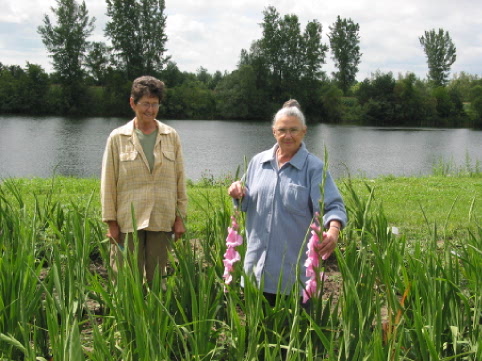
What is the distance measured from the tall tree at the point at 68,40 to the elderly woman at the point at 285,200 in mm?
55453

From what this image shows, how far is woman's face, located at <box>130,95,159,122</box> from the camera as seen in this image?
8.98 feet

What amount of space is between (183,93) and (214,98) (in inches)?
158

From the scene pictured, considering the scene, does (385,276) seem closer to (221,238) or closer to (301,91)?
(221,238)

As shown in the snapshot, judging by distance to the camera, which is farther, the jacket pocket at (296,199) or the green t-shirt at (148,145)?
the green t-shirt at (148,145)

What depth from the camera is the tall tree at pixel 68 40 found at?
5512 centimetres

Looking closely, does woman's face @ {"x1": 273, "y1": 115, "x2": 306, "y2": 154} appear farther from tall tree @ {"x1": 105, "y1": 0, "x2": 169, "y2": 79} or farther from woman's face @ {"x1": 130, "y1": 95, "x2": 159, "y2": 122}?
tall tree @ {"x1": 105, "y1": 0, "x2": 169, "y2": 79}

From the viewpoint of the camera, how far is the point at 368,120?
191 ft

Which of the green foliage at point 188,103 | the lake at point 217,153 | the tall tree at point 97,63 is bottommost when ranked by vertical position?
the lake at point 217,153

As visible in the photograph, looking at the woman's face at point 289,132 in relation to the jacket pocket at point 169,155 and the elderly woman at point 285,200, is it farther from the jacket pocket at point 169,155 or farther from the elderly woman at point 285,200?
the jacket pocket at point 169,155

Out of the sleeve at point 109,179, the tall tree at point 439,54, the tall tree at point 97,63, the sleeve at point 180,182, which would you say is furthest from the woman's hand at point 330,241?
the tall tree at point 439,54

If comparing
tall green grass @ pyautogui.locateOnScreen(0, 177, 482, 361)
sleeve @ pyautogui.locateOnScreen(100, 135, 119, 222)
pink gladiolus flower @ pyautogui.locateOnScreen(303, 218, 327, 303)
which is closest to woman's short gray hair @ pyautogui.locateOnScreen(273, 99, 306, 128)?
tall green grass @ pyautogui.locateOnScreen(0, 177, 482, 361)

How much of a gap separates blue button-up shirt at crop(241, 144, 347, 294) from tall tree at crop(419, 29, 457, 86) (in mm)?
78381

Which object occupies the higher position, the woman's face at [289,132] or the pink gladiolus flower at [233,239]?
the woman's face at [289,132]

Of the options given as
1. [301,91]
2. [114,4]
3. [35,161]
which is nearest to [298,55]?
[301,91]
